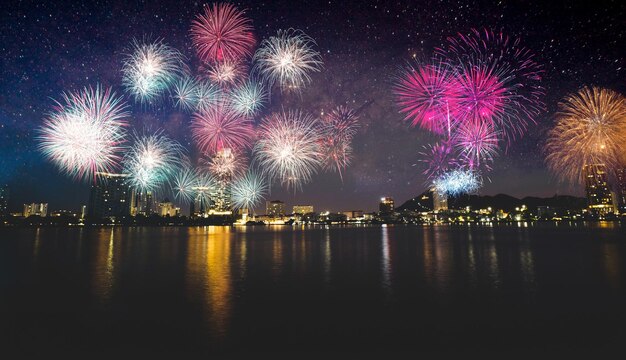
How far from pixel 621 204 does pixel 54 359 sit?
24071cm

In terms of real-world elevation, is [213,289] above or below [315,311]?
above

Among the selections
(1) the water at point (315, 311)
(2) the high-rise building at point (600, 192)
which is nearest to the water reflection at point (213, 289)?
(1) the water at point (315, 311)

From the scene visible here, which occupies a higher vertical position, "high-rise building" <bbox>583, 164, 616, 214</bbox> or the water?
"high-rise building" <bbox>583, 164, 616, 214</bbox>

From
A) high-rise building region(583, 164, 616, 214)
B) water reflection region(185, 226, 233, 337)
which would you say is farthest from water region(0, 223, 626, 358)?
high-rise building region(583, 164, 616, 214)

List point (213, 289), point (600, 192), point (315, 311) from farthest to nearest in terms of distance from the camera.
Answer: point (600, 192) < point (213, 289) < point (315, 311)

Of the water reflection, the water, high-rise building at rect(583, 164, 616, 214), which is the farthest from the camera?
high-rise building at rect(583, 164, 616, 214)

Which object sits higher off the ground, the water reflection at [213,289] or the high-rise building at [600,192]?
the high-rise building at [600,192]

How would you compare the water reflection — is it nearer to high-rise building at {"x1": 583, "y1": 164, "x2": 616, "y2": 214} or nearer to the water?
the water

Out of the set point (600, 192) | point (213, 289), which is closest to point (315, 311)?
point (213, 289)

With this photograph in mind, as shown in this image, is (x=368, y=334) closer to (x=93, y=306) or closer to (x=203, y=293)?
(x=203, y=293)

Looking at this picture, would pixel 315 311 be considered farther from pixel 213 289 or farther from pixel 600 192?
pixel 600 192

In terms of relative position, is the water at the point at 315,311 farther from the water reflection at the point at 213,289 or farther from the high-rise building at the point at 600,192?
the high-rise building at the point at 600,192

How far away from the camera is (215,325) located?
1077 centimetres

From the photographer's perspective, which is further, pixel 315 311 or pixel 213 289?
pixel 213 289
